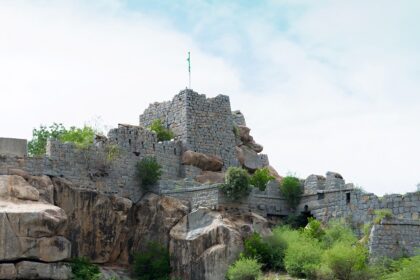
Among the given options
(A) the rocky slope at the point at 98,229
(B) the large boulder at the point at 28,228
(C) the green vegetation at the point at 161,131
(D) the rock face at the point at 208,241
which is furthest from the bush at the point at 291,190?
(B) the large boulder at the point at 28,228

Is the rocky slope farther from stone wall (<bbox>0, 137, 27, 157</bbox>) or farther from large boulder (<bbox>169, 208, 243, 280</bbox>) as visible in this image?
stone wall (<bbox>0, 137, 27, 157</bbox>)

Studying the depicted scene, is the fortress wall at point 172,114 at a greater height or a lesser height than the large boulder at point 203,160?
greater

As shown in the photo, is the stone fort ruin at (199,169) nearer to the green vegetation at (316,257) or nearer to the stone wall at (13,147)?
the stone wall at (13,147)

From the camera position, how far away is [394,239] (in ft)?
119

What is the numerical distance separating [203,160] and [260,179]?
3.05 m

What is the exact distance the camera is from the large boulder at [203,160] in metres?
42.5

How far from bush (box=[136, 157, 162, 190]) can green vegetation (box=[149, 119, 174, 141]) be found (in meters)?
3.01

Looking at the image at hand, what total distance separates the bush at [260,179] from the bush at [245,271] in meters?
5.74

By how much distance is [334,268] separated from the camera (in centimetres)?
3472

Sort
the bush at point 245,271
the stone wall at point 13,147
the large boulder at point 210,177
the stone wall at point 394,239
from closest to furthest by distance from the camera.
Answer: the bush at point 245,271, the stone wall at point 394,239, the stone wall at point 13,147, the large boulder at point 210,177

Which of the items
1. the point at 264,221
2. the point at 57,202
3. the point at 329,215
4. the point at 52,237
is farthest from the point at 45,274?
the point at 329,215

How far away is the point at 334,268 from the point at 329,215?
15.4 feet

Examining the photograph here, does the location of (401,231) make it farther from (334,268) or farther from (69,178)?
(69,178)

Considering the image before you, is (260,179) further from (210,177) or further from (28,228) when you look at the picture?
(28,228)
